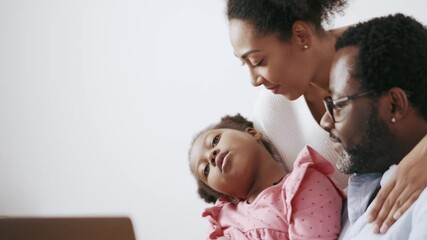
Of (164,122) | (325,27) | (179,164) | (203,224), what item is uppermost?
(325,27)

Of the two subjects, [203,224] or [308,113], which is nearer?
[308,113]

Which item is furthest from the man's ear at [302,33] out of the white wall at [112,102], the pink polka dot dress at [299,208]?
the white wall at [112,102]

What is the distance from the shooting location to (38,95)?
3172mm

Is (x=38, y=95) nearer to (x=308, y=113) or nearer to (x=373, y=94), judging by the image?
(x=308, y=113)

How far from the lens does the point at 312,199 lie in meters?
1.45

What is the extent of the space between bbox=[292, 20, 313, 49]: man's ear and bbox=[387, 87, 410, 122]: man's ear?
20.2 inches

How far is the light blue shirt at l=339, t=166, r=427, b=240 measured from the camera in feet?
3.07

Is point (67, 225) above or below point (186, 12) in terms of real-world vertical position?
below

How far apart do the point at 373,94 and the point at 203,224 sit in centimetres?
154

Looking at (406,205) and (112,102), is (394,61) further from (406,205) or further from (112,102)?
(112,102)

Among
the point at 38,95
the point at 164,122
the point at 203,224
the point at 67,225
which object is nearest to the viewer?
the point at 67,225

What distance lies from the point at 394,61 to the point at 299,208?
0.49 meters

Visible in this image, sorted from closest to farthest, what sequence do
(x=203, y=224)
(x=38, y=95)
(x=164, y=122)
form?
(x=203, y=224) → (x=164, y=122) → (x=38, y=95)

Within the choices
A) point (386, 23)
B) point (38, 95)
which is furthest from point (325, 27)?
point (38, 95)
